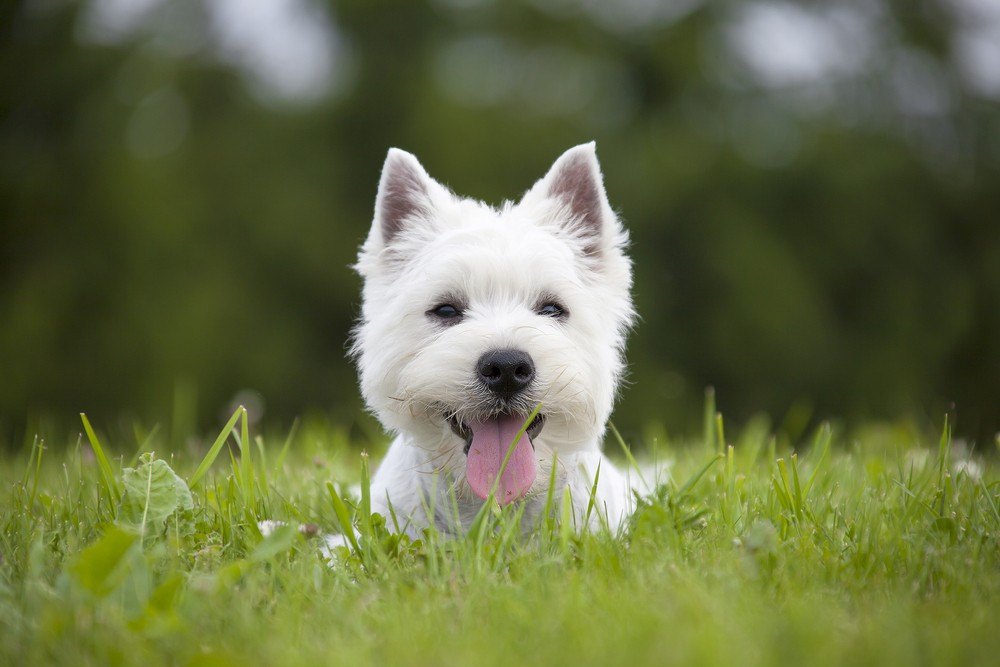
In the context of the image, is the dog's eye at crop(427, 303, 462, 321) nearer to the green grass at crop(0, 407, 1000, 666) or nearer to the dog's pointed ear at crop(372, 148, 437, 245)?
the dog's pointed ear at crop(372, 148, 437, 245)

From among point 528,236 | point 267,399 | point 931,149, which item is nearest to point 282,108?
point 267,399

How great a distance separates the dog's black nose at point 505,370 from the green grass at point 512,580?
1.88ft

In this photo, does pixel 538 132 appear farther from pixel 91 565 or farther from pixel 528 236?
pixel 91 565

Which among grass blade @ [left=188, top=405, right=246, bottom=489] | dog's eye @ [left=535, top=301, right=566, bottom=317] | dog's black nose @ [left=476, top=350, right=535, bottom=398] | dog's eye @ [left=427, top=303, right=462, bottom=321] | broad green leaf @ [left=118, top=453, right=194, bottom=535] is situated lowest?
broad green leaf @ [left=118, top=453, right=194, bottom=535]

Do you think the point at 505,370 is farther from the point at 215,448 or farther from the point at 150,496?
the point at 150,496

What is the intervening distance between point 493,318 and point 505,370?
0.37 meters

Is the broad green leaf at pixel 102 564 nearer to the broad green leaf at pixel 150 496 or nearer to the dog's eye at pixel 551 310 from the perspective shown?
the broad green leaf at pixel 150 496

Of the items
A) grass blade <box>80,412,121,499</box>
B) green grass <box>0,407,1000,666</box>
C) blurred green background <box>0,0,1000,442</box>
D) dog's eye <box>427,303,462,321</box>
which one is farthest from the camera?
blurred green background <box>0,0,1000,442</box>

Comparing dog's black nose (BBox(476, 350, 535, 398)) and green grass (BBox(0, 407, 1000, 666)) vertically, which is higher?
dog's black nose (BBox(476, 350, 535, 398))

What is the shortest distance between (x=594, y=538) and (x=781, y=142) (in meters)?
17.1

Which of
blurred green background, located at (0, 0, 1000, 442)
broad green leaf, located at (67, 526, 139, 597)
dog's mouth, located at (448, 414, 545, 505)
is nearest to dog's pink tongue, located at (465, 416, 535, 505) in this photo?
dog's mouth, located at (448, 414, 545, 505)

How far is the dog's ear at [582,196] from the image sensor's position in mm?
4840

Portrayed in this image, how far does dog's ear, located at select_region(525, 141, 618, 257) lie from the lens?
4840 mm

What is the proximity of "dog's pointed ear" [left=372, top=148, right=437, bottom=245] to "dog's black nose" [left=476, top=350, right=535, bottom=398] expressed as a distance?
1.19m
